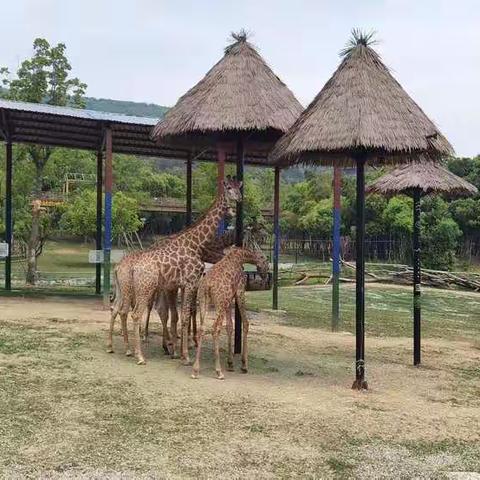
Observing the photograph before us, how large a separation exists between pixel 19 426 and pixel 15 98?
1507 cm

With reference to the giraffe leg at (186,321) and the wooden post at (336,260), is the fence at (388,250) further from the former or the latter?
the giraffe leg at (186,321)

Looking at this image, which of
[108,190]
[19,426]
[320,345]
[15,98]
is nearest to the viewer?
[19,426]

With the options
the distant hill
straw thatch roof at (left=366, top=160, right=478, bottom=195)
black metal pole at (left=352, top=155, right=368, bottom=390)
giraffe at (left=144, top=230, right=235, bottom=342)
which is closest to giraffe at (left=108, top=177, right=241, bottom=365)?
giraffe at (left=144, top=230, right=235, bottom=342)

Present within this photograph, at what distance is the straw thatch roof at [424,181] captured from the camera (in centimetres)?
890

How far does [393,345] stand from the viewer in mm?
10047

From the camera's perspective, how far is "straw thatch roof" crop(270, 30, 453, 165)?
6699 millimetres

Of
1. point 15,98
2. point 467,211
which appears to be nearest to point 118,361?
point 15,98

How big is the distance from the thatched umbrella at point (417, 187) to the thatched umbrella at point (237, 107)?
179 centimetres

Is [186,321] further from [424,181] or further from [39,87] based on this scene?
[39,87]

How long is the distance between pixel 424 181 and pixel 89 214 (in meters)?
15.3

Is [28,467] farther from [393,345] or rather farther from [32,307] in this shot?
[32,307]

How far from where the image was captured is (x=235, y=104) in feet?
27.0

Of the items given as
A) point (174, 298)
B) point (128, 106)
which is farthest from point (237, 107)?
point (128, 106)

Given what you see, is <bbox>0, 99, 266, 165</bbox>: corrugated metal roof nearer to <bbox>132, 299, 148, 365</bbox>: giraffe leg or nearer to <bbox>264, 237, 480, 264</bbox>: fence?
<bbox>132, 299, 148, 365</bbox>: giraffe leg
